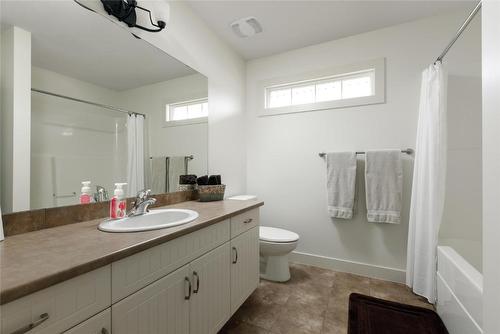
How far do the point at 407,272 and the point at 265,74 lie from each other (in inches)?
94.1

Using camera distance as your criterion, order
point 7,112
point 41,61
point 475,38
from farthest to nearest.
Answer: point 475,38
point 41,61
point 7,112

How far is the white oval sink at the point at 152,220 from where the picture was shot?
108cm

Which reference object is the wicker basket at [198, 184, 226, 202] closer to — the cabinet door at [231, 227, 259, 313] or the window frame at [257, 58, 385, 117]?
the cabinet door at [231, 227, 259, 313]

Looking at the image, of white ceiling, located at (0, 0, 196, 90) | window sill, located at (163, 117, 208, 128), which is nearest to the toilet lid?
window sill, located at (163, 117, 208, 128)

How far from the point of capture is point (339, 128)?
228 centimetres

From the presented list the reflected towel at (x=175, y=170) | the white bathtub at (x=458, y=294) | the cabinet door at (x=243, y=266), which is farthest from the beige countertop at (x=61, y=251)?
the white bathtub at (x=458, y=294)

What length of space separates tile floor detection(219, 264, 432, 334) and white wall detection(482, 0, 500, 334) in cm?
105

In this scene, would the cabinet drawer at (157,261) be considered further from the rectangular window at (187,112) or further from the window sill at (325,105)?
the window sill at (325,105)

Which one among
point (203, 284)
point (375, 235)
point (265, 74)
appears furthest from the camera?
point (265, 74)

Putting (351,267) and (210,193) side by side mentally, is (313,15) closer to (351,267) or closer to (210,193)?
(210,193)

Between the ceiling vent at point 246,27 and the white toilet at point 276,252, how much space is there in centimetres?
191

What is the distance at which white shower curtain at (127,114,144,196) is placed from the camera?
1420 mm

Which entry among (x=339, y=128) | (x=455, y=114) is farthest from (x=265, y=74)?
(x=455, y=114)

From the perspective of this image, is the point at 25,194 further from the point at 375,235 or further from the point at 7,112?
the point at 375,235
